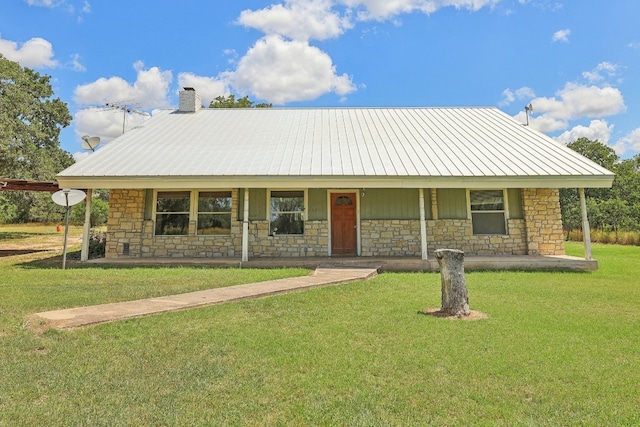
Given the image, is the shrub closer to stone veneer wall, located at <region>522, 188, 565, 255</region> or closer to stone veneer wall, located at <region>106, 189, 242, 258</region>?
stone veneer wall, located at <region>106, 189, 242, 258</region>

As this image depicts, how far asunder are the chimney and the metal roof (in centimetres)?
38

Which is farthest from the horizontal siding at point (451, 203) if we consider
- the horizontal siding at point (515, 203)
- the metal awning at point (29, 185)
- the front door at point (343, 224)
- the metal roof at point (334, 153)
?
the metal awning at point (29, 185)

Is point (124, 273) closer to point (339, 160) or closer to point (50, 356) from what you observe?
point (50, 356)

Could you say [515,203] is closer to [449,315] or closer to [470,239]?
[470,239]

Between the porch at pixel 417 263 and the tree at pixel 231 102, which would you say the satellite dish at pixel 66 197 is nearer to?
the porch at pixel 417 263

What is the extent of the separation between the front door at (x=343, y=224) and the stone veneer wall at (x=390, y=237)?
0.33 m

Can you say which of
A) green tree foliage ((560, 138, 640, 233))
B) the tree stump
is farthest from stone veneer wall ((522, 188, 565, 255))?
green tree foliage ((560, 138, 640, 233))

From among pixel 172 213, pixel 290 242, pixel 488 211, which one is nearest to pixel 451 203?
pixel 488 211

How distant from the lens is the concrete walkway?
4.78 m

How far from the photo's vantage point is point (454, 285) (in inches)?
212

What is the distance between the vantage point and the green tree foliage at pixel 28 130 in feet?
62.8

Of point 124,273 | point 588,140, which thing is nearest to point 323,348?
point 124,273

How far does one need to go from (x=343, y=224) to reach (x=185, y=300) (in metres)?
→ 6.49

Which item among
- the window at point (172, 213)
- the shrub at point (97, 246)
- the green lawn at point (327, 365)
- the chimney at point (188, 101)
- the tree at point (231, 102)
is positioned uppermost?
the tree at point (231, 102)
